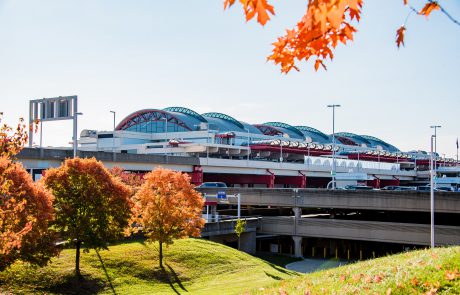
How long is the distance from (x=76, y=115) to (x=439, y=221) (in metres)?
35.7

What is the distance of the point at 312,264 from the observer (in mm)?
44438

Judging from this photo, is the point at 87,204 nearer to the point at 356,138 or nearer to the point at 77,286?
the point at 77,286

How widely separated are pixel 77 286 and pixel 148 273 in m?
4.87

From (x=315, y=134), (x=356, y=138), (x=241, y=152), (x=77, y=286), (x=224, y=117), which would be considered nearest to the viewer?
(x=77, y=286)

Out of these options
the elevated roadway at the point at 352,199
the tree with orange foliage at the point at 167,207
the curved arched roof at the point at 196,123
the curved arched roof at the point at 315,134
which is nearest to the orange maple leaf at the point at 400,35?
the tree with orange foliage at the point at 167,207

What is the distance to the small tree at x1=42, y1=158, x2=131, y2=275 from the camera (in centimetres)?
2752

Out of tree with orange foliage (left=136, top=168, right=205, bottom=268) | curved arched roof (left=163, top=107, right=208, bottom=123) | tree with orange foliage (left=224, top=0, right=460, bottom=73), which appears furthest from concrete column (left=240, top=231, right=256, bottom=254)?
curved arched roof (left=163, top=107, right=208, bottom=123)

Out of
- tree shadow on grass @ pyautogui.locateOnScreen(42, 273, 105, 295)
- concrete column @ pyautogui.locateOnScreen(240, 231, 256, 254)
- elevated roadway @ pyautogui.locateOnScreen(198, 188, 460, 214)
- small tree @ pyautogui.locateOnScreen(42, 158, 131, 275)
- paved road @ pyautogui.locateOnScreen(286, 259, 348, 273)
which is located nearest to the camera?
tree shadow on grass @ pyautogui.locateOnScreen(42, 273, 105, 295)

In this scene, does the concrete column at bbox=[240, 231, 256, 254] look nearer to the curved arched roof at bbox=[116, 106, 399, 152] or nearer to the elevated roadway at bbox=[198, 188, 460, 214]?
the elevated roadway at bbox=[198, 188, 460, 214]

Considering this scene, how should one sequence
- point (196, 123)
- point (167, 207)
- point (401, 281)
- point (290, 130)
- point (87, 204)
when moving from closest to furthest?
point (401, 281)
point (87, 204)
point (167, 207)
point (196, 123)
point (290, 130)

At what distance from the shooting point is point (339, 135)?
6452 inches

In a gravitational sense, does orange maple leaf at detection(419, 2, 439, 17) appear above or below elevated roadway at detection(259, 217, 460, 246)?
above

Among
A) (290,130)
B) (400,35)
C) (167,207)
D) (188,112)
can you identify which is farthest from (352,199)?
(290,130)

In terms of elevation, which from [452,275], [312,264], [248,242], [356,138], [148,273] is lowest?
[312,264]
